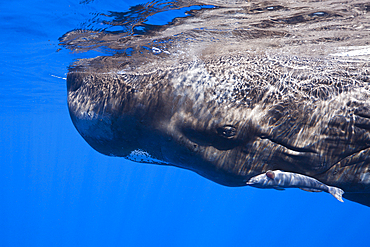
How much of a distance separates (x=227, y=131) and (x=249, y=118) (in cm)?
39

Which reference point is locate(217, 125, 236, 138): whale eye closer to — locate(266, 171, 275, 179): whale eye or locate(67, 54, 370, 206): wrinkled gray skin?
locate(67, 54, 370, 206): wrinkled gray skin

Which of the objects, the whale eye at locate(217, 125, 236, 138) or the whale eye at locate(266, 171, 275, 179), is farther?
the whale eye at locate(217, 125, 236, 138)

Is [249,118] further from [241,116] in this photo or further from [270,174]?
[270,174]

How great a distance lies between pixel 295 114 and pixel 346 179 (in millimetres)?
1082

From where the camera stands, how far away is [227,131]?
3328 millimetres

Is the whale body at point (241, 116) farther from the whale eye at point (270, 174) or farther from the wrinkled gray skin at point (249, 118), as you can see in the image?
the whale eye at point (270, 174)

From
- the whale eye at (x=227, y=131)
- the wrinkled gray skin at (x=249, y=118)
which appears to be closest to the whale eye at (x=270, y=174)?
the wrinkled gray skin at (x=249, y=118)

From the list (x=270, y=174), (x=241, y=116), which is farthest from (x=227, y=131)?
(x=270, y=174)

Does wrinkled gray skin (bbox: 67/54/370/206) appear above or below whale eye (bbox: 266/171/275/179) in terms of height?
above

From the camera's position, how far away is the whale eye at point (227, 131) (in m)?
3.31

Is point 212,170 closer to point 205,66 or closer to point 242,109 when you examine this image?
point 242,109

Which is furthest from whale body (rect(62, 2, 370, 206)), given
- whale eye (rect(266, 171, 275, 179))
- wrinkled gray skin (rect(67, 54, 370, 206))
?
whale eye (rect(266, 171, 275, 179))

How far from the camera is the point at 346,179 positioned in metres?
2.99

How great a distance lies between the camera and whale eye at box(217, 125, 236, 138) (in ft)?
10.9
